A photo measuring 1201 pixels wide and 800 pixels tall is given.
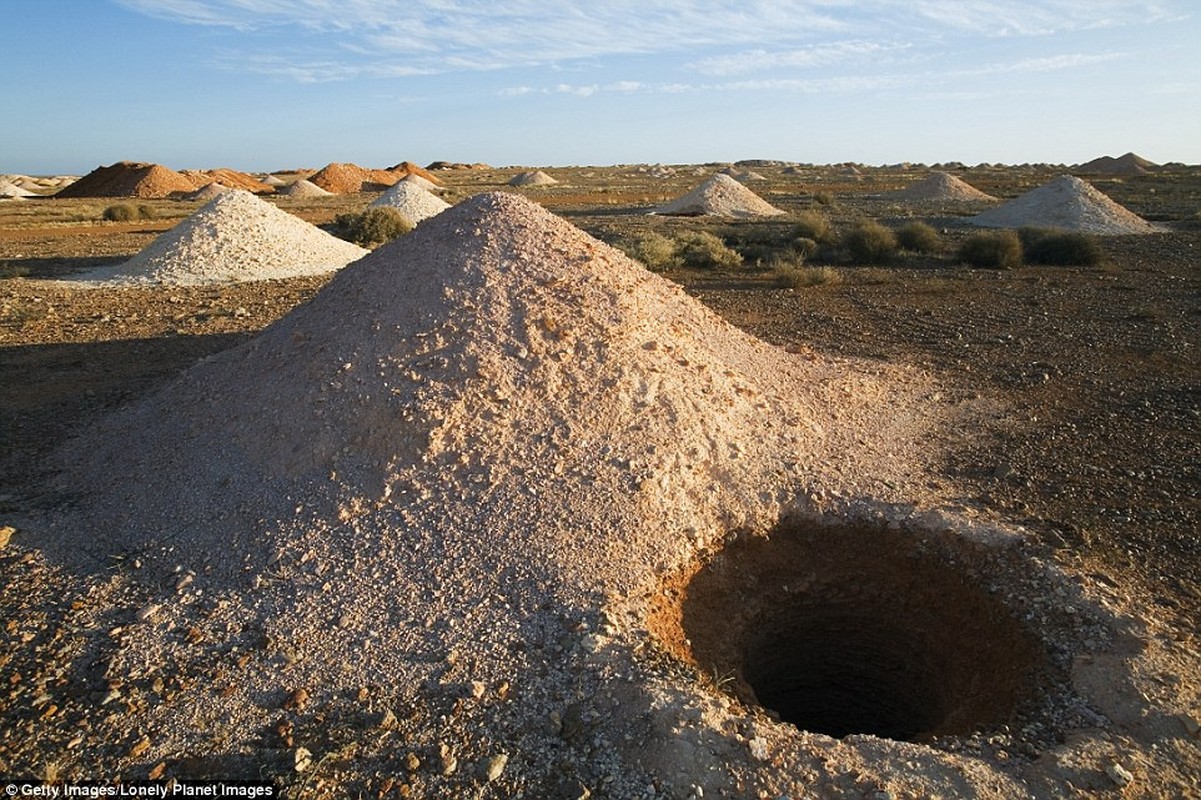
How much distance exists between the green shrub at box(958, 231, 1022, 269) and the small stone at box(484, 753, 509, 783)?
12598 millimetres

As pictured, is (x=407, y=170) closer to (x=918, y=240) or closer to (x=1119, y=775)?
(x=918, y=240)

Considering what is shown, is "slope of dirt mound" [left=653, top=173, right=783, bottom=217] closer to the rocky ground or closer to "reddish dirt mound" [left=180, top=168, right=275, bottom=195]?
the rocky ground

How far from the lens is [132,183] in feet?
118

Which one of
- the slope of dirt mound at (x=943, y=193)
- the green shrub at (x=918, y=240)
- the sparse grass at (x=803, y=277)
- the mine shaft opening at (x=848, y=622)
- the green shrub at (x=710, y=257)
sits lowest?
the mine shaft opening at (x=848, y=622)

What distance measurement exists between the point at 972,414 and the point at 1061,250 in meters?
9.36

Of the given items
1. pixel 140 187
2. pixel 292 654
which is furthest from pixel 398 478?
pixel 140 187

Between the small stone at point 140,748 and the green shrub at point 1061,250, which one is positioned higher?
the green shrub at point 1061,250

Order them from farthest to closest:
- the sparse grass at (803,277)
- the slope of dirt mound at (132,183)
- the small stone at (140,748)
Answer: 1. the slope of dirt mound at (132,183)
2. the sparse grass at (803,277)
3. the small stone at (140,748)

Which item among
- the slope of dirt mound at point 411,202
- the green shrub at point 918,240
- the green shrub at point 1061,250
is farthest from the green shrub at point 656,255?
the slope of dirt mound at point 411,202

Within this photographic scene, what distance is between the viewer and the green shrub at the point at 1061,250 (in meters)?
12.9

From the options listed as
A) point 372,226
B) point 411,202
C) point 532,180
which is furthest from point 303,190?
point 372,226

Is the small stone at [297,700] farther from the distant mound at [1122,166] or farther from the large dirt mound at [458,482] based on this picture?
the distant mound at [1122,166]

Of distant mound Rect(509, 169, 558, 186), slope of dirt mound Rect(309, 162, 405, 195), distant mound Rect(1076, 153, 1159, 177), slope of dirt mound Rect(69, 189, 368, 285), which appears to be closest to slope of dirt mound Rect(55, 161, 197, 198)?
slope of dirt mound Rect(309, 162, 405, 195)

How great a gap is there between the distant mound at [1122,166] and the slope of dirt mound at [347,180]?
4114 centimetres
